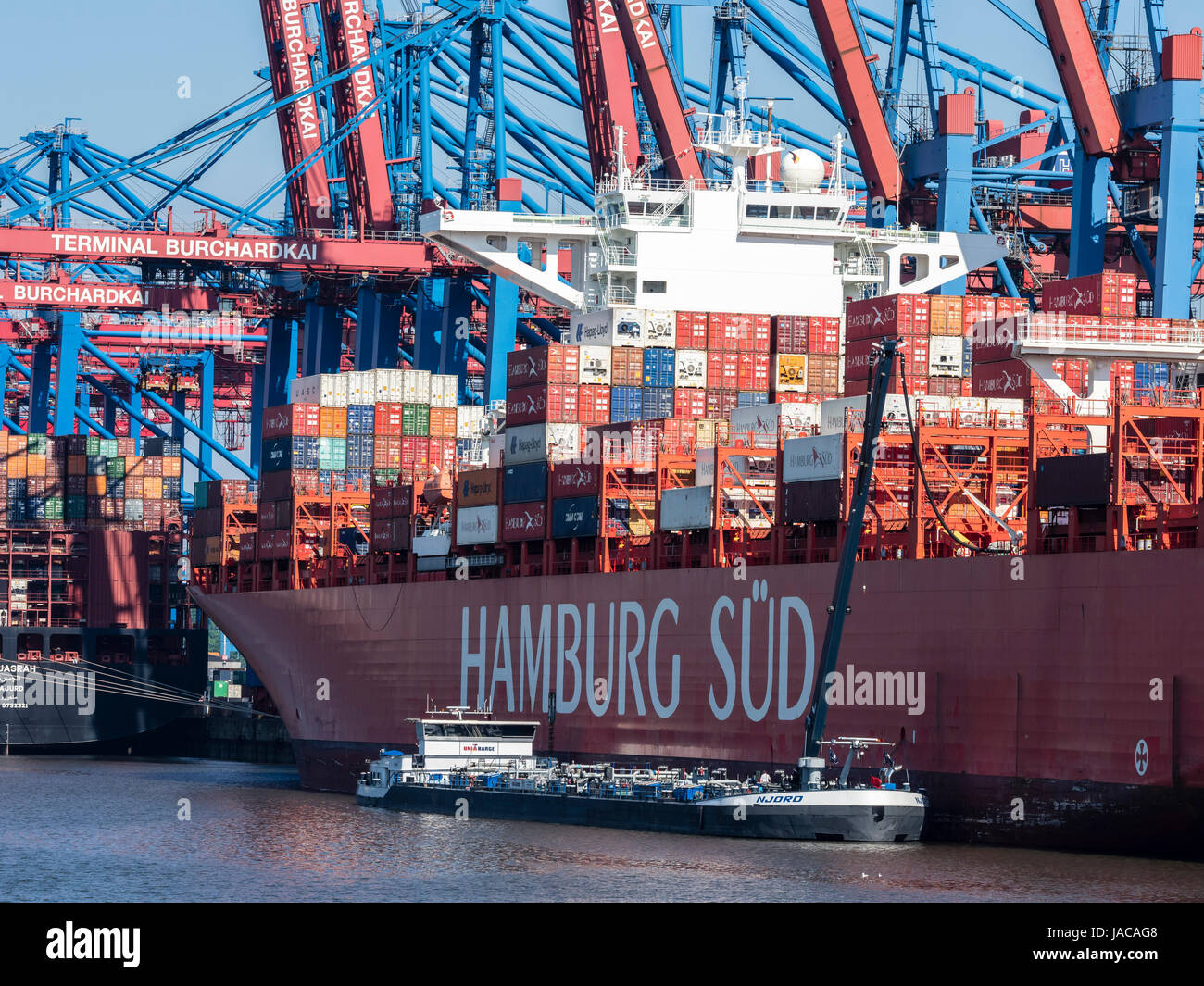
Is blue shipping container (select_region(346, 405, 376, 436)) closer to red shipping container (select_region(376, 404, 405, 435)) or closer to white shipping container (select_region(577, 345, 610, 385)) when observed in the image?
red shipping container (select_region(376, 404, 405, 435))

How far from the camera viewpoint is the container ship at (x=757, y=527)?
38625 millimetres

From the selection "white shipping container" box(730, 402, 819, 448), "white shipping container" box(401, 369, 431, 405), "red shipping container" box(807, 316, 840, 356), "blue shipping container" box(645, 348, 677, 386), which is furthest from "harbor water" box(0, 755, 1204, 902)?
"white shipping container" box(401, 369, 431, 405)

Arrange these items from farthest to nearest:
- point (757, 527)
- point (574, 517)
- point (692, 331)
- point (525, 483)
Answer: point (692, 331) < point (525, 483) < point (574, 517) < point (757, 527)

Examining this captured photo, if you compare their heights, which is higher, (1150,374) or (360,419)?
(1150,374)

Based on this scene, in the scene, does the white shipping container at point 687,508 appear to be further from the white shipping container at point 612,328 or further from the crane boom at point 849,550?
the crane boom at point 849,550

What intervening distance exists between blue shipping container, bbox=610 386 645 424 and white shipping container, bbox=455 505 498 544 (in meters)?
4.20

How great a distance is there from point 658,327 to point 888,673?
49.7ft

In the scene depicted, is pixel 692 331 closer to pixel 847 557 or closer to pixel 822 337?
pixel 822 337

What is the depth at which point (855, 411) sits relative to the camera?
4662 centimetres

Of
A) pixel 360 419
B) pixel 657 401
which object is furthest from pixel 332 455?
pixel 657 401

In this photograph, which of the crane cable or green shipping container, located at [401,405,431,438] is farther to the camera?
green shipping container, located at [401,405,431,438]

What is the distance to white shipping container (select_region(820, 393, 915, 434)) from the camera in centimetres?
4572

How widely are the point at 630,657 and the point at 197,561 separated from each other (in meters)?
26.9

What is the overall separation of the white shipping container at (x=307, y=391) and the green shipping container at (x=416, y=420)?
104 inches
